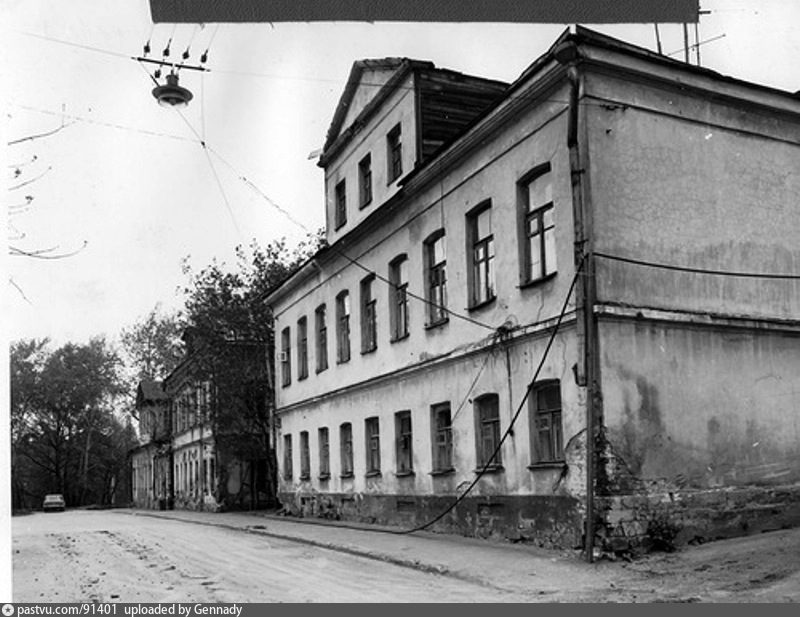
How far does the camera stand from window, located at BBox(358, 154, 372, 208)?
72.8 ft

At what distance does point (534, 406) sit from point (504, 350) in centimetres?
120

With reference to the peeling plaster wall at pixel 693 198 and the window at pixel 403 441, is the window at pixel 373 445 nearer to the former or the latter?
the window at pixel 403 441

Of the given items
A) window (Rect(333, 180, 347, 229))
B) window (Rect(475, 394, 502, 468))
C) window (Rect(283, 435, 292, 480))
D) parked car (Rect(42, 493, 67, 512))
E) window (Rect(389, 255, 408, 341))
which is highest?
window (Rect(333, 180, 347, 229))

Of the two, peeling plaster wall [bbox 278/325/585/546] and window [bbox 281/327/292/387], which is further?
window [bbox 281/327/292/387]

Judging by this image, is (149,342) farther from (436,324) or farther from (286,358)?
(436,324)

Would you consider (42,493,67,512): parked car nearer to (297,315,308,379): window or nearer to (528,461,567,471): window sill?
(297,315,308,379): window

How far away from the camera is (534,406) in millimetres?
14297

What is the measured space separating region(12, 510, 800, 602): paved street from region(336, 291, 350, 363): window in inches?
289

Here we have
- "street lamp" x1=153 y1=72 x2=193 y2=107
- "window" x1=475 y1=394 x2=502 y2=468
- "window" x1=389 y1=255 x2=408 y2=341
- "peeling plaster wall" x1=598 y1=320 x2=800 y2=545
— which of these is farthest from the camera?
"window" x1=389 y1=255 x2=408 y2=341

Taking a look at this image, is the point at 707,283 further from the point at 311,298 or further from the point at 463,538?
the point at 311,298

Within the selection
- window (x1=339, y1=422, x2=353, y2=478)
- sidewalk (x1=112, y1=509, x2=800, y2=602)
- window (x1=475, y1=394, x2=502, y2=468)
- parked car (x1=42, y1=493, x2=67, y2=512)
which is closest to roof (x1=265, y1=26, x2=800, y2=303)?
window (x1=475, y1=394, x2=502, y2=468)

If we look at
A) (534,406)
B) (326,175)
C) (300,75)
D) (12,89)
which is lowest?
(534,406)
